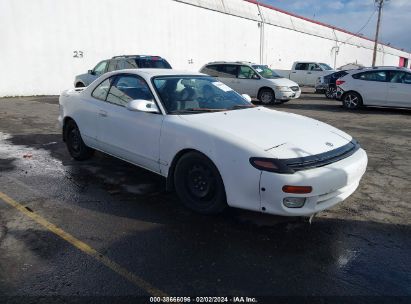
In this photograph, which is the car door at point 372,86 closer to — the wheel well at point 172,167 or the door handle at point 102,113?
Result: the door handle at point 102,113

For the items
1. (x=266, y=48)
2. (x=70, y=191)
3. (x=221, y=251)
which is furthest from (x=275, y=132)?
(x=266, y=48)

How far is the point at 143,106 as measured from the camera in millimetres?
4312

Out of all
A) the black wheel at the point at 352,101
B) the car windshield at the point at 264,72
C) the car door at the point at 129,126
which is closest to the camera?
the car door at the point at 129,126

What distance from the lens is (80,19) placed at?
18328mm

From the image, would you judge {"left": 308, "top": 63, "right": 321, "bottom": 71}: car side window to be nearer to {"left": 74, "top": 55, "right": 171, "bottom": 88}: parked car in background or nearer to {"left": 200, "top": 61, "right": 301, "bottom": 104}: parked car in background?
→ {"left": 200, "top": 61, "right": 301, "bottom": 104}: parked car in background

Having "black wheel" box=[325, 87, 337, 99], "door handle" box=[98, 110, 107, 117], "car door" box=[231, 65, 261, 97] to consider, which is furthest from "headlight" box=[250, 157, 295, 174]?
"black wheel" box=[325, 87, 337, 99]

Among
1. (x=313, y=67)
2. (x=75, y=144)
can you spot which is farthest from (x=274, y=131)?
(x=313, y=67)

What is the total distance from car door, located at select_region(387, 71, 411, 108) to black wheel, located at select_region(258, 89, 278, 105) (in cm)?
413

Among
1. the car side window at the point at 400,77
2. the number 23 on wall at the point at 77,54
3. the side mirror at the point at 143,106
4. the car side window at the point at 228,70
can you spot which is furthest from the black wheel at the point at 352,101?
the number 23 on wall at the point at 77,54

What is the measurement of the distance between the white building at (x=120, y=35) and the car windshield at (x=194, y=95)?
14.3m

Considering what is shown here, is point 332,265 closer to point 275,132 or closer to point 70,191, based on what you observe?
point 275,132

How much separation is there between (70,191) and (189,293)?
8.74 feet

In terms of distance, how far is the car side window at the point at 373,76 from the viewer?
1271cm

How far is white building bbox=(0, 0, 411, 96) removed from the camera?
16578 mm
